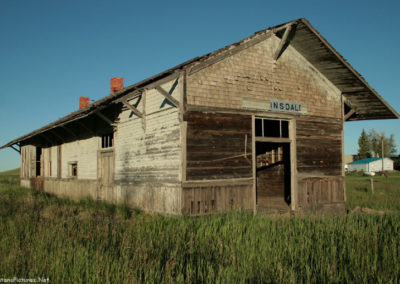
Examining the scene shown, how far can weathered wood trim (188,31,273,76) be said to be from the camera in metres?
9.57

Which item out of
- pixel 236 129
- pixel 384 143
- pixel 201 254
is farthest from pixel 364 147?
pixel 201 254

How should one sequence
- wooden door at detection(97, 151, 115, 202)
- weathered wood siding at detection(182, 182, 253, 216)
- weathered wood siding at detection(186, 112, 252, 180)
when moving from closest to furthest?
weathered wood siding at detection(182, 182, 253, 216) < weathered wood siding at detection(186, 112, 252, 180) < wooden door at detection(97, 151, 115, 202)

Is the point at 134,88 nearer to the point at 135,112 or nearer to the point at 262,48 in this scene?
the point at 135,112

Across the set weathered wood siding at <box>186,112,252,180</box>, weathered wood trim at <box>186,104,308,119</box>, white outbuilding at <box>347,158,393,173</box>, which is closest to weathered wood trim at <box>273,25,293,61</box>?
weathered wood trim at <box>186,104,308,119</box>

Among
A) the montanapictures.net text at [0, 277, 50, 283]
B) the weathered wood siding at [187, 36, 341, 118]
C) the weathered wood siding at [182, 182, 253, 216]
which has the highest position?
the weathered wood siding at [187, 36, 341, 118]

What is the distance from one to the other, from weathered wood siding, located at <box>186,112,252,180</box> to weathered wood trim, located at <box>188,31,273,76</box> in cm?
122

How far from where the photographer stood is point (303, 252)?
5.41 metres

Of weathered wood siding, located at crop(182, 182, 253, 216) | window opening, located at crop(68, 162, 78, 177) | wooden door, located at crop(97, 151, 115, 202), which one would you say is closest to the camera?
weathered wood siding, located at crop(182, 182, 253, 216)

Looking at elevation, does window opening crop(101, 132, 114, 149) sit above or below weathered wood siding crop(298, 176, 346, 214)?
above

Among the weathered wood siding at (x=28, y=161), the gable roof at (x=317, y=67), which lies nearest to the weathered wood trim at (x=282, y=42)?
the gable roof at (x=317, y=67)

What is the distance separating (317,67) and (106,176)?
29.0 ft

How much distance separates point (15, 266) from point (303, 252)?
13.6ft

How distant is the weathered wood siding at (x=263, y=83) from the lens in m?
9.90

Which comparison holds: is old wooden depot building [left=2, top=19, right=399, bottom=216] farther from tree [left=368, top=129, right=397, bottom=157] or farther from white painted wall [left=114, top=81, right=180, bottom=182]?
tree [left=368, top=129, right=397, bottom=157]
